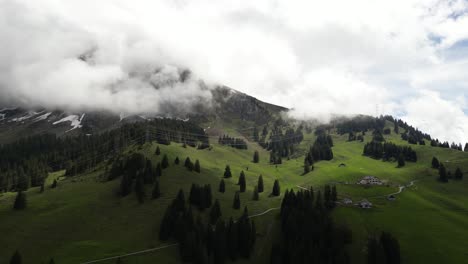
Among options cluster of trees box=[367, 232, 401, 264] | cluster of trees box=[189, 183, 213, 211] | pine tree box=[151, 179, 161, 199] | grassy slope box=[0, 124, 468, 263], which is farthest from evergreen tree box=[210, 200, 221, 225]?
cluster of trees box=[367, 232, 401, 264]

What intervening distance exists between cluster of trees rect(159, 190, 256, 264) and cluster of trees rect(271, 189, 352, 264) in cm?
1263

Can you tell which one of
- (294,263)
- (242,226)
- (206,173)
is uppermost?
(206,173)

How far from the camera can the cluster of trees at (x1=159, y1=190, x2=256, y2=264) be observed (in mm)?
114562

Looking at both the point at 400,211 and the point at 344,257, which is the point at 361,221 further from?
the point at 344,257

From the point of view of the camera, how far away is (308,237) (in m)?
119

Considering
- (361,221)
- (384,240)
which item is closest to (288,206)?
(361,221)

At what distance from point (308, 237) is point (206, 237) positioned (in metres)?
37.4

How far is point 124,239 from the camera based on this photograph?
12275cm

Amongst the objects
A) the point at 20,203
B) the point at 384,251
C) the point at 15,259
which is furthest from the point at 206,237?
the point at 20,203

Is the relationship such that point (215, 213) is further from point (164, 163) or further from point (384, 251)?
point (384, 251)

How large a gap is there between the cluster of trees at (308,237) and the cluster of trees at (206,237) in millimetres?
12630

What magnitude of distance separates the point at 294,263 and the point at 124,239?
62.6m

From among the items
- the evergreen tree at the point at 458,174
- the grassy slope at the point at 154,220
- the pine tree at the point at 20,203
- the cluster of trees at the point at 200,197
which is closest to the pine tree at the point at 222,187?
the grassy slope at the point at 154,220

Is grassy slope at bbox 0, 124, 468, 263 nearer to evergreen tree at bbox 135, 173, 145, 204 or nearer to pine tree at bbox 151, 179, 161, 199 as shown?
evergreen tree at bbox 135, 173, 145, 204
